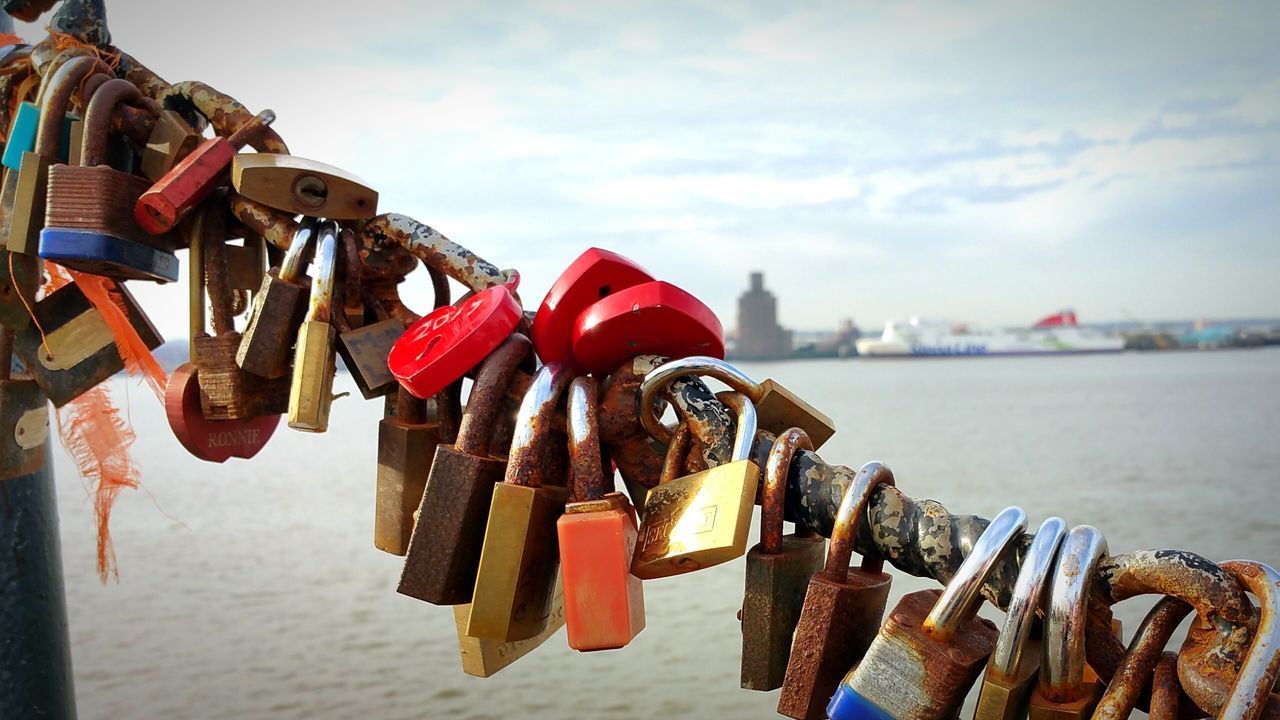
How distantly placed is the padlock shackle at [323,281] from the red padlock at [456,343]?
129 millimetres

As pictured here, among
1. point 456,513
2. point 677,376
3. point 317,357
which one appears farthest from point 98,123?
point 677,376

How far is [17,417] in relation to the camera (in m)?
1.40

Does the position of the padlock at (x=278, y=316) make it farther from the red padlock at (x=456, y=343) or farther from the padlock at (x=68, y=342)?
the padlock at (x=68, y=342)

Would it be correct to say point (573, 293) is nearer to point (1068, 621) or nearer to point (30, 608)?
point (1068, 621)

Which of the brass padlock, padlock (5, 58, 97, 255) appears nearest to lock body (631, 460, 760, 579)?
the brass padlock

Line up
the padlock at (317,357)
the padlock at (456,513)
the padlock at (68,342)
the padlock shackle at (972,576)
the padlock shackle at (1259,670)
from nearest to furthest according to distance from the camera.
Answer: the padlock shackle at (1259,670) < the padlock shackle at (972,576) < the padlock at (456,513) < the padlock at (317,357) < the padlock at (68,342)

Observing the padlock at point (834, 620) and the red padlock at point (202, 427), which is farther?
the red padlock at point (202, 427)

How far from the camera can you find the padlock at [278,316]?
3.56ft

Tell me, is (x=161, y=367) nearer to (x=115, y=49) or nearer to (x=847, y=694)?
(x=115, y=49)

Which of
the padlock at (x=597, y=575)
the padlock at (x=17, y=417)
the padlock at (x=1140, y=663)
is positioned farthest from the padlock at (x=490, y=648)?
the padlock at (x=17, y=417)

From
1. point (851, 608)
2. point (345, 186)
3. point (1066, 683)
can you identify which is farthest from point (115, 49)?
point (1066, 683)

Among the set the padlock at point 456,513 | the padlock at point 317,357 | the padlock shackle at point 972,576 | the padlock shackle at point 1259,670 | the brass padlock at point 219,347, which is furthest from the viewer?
the brass padlock at point 219,347

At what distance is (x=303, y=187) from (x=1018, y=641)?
32.3 inches

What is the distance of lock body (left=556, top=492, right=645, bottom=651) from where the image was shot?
830 mm
